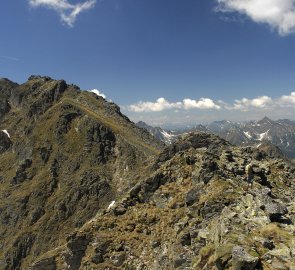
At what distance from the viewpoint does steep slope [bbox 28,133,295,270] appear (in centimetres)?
2650

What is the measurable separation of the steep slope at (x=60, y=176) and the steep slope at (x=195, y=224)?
295 ft

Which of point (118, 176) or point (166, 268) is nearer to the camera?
point (166, 268)

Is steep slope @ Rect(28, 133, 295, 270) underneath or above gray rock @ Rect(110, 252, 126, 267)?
above

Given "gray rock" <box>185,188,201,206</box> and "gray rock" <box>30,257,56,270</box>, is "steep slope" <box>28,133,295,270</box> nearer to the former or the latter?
"gray rock" <box>30,257,56,270</box>

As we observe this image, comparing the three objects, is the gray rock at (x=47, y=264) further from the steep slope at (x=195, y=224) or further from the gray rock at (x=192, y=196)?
the gray rock at (x=192, y=196)

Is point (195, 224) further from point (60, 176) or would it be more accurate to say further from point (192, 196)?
point (60, 176)

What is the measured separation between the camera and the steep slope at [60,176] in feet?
486

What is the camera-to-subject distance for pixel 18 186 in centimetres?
17500

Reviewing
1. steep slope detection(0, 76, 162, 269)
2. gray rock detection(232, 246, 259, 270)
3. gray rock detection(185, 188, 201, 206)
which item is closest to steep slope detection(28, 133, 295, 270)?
gray rock detection(232, 246, 259, 270)

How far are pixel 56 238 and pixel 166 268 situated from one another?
118221 mm

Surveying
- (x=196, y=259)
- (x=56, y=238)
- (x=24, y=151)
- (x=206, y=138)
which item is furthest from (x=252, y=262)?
(x=24, y=151)

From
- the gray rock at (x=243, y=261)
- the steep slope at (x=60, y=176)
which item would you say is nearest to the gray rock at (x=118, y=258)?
the gray rock at (x=243, y=261)

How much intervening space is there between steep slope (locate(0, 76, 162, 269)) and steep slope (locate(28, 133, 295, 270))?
89.9 m

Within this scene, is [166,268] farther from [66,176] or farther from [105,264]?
[66,176]
